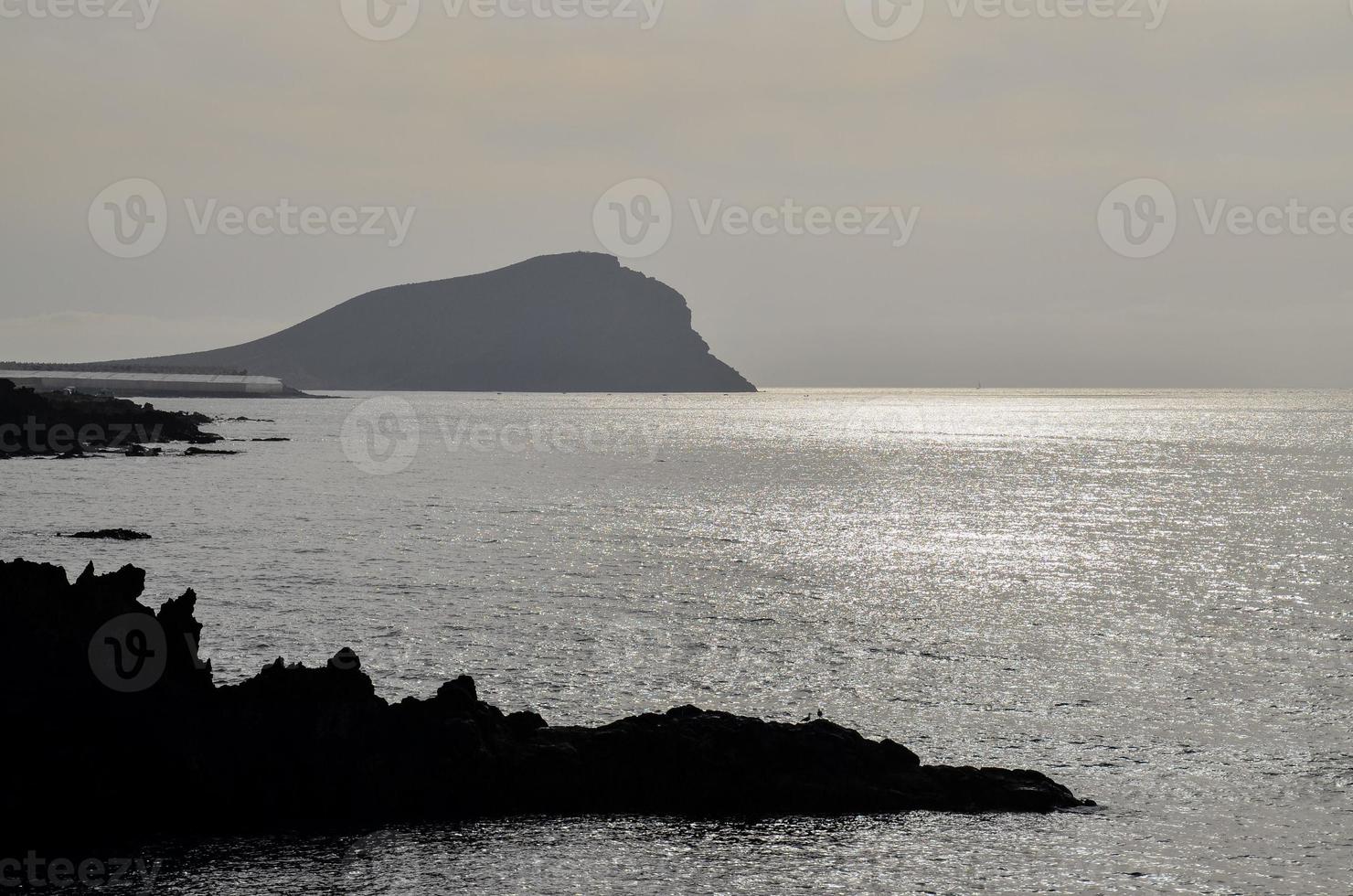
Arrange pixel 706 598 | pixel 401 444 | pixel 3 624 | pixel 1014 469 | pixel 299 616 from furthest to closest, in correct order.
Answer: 1. pixel 401 444
2. pixel 1014 469
3. pixel 706 598
4. pixel 299 616
5. pixel 3 624

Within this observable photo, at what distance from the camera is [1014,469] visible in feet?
427

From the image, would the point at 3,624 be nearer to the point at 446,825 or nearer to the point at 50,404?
the point at 446,825

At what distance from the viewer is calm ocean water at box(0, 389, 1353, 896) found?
19.4 metres

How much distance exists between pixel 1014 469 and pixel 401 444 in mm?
85443

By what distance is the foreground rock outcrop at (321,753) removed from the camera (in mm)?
20484

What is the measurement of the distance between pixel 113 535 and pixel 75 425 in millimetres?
84661

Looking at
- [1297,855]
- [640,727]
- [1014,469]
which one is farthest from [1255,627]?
[1014,469]
